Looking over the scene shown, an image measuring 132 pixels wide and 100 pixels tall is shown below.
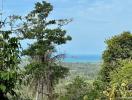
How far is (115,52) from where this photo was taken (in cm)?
4766

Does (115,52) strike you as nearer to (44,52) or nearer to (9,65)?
(44,52)

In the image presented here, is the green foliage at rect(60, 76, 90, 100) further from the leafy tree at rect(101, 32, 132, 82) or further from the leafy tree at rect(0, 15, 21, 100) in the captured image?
the leafy tree at rect(0, 15, 21, 100)

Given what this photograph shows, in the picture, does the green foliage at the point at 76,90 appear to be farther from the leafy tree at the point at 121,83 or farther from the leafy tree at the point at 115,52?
the leafy tree at the point at 121,83

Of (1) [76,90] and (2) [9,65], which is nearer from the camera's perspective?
(2) [9,65]

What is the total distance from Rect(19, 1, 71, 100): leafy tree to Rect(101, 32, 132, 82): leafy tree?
8.42 meters

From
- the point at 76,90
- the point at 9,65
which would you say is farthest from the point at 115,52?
the point at 9,65

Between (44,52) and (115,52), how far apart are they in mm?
11182

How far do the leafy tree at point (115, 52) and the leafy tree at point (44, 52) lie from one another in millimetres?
8422

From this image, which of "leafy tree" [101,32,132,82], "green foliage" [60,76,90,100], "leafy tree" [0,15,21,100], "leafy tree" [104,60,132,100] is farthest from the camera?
"leafy tree" [101,32,132,82]

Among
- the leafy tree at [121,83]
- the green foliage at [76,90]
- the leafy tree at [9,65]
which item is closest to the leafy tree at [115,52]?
the green foliage at [76,90]

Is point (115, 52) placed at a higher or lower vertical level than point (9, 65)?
higher

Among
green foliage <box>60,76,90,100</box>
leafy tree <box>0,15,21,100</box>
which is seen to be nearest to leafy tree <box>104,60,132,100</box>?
green foliage <box>60,76,90,100</box>

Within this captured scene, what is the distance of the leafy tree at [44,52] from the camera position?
124 feet

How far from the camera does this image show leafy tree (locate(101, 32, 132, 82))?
155 feet
